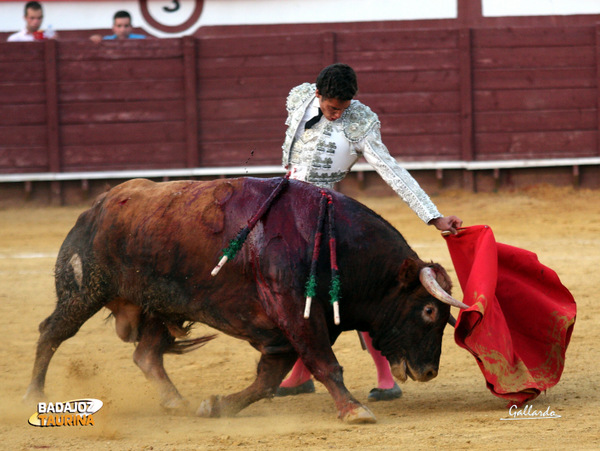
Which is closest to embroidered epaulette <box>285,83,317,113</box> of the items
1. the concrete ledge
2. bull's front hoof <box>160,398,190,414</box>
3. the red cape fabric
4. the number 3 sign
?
the red cape fabric

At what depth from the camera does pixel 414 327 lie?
3.32 m

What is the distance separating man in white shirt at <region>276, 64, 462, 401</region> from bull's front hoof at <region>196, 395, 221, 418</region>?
60 centimetres

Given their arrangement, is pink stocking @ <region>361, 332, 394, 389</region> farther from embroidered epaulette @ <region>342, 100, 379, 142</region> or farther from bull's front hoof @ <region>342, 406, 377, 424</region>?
embroidered epaulette @ <region>342, 100, 379, 142</region>

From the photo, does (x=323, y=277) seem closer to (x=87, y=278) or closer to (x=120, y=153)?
(x=87, y=278)

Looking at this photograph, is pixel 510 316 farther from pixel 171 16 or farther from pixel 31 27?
pixel 171 16

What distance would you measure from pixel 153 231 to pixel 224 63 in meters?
5.96

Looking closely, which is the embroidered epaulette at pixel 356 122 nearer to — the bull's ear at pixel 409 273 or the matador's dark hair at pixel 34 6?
the bull's ear at pixel 409 273

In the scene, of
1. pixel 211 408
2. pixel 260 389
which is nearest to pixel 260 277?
pixel 260 389

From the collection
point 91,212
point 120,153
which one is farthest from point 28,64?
point 91,212

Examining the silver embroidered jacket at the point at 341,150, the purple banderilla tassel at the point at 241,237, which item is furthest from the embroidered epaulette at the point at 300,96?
the purple banderilla tassel at the point at 241,237

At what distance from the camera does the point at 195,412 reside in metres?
3.44

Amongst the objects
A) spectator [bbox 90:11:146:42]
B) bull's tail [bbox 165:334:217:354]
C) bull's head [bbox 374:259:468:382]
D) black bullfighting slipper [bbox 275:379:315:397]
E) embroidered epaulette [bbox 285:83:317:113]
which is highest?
spectator [bbox 90:11:146:42]

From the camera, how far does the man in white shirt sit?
11.0 ft

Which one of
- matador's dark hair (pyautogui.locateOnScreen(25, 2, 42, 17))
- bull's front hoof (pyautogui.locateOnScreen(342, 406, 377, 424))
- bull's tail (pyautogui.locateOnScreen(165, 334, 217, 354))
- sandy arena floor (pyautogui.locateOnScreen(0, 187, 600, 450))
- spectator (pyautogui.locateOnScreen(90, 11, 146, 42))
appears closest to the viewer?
sandy arena floor (pyautogui.locateOnScreen(0, 187, 600, 450))
